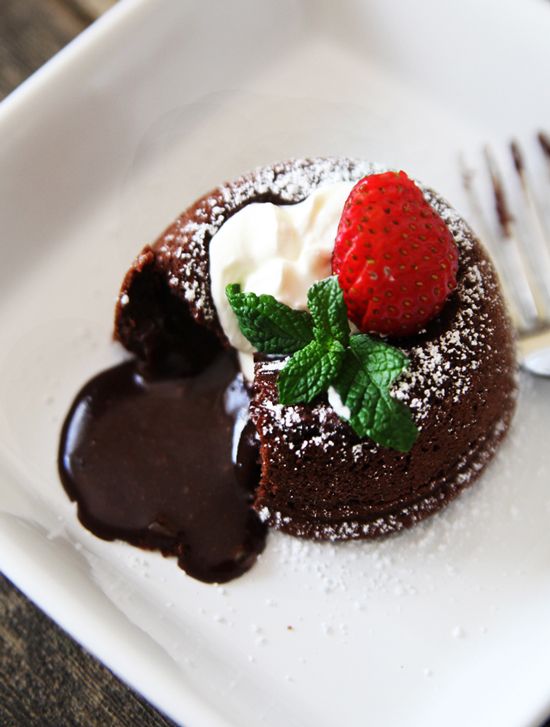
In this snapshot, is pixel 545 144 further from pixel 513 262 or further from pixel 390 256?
pixel 390 256

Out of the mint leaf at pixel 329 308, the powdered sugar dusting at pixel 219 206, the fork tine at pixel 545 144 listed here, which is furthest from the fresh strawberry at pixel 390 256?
the fork tine at pixel 545 144

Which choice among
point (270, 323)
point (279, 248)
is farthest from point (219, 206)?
point (270, 323)

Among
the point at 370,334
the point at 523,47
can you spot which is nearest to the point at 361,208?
the point at 370,334

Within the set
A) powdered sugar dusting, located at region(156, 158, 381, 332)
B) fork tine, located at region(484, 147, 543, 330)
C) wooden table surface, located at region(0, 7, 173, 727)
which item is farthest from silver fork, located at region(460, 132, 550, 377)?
wooden table surface, located at region(0, 7, 173, 727)

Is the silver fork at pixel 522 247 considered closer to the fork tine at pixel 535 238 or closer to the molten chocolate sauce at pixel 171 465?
the fork tine at pixel 535 238

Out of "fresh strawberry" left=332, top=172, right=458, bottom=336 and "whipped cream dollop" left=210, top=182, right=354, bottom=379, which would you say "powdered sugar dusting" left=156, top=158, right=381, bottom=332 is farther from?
"fresh strawberry" left=332, top=172, right=458, bottom=336

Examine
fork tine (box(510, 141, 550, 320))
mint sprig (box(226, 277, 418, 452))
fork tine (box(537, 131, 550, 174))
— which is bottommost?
fork tine (box(510, 141, 550, 320))
